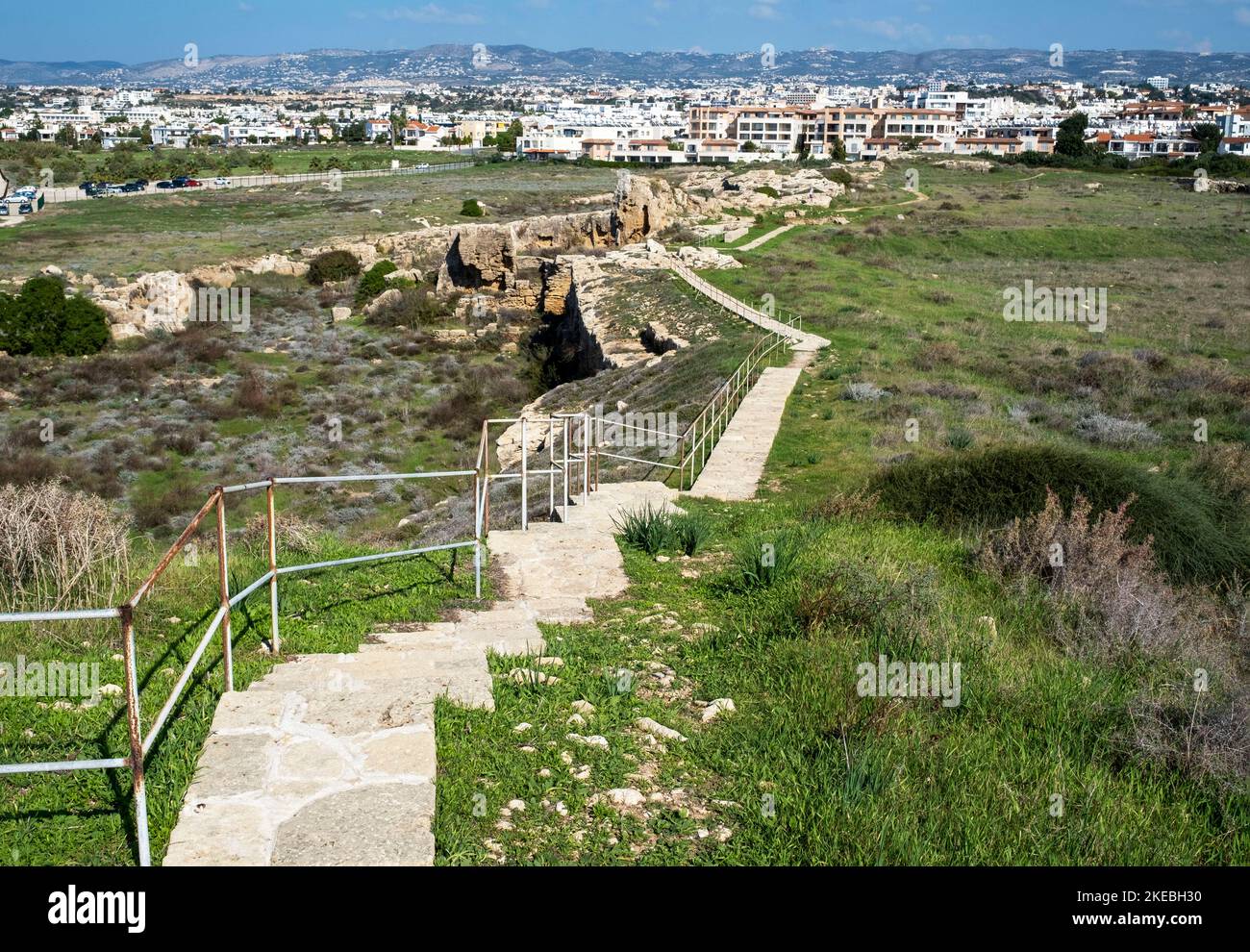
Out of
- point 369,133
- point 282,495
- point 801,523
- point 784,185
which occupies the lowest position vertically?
point 282,495

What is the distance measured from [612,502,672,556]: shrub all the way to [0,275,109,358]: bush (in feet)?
105

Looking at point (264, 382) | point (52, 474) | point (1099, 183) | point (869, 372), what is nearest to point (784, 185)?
point (1099, 183)

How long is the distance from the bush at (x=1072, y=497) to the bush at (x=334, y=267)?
43968 mm

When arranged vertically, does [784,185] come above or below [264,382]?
above

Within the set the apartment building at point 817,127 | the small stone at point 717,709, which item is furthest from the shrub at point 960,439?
the apartment building at point 817,127

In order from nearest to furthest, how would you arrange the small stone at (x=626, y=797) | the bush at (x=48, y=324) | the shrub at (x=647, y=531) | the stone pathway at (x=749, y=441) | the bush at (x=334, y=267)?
the small stone at (x=626, y=797) → the shrub at (x=647, y=531) → the stone pathway at (x=749, y=441) → the bush at (x=48, y=324) → the bush at (x=334, y=267)

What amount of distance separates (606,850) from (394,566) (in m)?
5.23

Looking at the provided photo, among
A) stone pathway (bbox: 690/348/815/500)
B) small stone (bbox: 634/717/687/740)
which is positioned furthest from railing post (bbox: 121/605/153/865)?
stone pathway (bbox: 690/348/815/500)

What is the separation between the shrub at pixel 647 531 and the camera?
1062 cm

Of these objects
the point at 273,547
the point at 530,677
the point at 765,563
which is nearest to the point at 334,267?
the point at 765,563

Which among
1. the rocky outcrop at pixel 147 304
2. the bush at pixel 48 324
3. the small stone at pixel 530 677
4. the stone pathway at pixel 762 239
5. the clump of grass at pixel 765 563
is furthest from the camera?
the stone pathway at pixel 762 239

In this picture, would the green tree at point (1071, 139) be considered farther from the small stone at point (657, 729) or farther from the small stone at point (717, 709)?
the small stone at point (657, 729)
